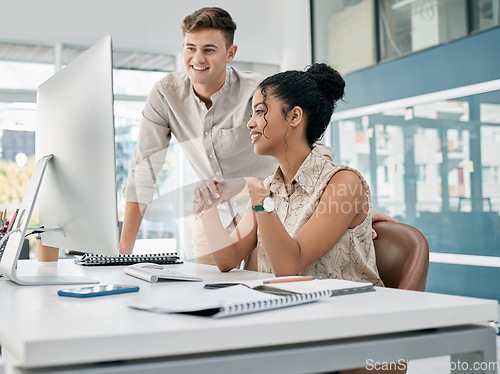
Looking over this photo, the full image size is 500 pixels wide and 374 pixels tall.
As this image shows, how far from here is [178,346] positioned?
2.23ft

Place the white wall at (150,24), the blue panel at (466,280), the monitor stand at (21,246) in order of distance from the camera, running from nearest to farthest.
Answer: the monitor stand at (21,246) < the blue panel at (466,280) < the white wall at (150,24)

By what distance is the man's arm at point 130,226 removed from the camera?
80.5 inches

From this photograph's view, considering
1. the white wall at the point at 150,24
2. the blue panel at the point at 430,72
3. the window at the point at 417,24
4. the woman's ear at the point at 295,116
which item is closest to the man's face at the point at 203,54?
the woman's ear at the point at 295,116

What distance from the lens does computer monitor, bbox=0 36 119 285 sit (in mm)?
1132

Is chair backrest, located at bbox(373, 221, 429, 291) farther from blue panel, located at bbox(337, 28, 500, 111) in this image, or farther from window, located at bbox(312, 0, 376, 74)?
window, located at bbox(312, 0, 376, 74)

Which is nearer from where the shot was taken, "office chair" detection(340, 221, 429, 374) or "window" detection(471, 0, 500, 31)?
"office chair" detection(340, 221, 429, 374)

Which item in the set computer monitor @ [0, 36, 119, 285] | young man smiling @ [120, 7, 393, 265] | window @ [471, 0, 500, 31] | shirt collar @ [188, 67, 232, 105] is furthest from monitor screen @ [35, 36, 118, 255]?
window @ [471, 0, 500, 31]

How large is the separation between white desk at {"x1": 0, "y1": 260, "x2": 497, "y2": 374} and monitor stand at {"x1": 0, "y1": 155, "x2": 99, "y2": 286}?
258mm

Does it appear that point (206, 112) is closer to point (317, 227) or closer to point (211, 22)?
point (211, 22)

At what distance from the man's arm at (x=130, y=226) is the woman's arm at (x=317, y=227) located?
66cm

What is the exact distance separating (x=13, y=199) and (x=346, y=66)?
3.87 metres

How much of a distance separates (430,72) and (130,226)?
13.5 ft

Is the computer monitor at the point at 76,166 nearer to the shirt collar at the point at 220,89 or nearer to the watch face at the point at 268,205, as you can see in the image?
the watch face at the point at 268,205

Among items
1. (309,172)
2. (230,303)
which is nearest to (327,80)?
(309,172)
